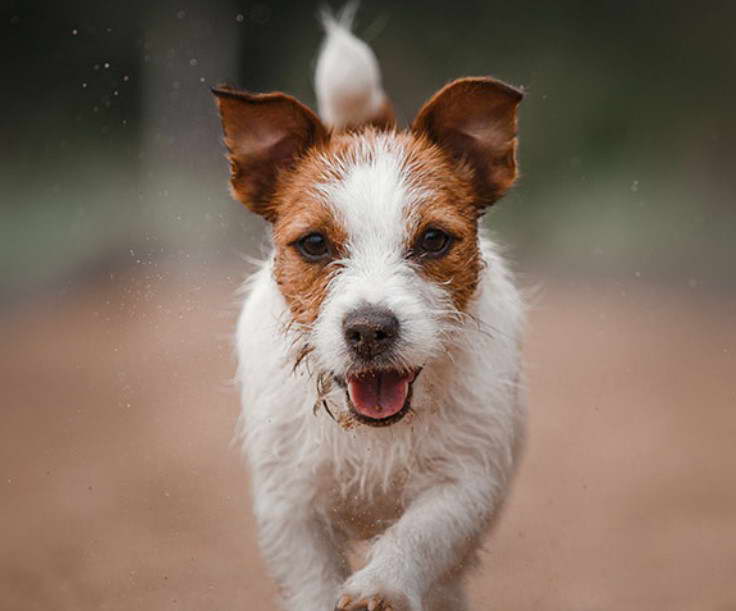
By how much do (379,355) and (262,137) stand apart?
34.5 inches

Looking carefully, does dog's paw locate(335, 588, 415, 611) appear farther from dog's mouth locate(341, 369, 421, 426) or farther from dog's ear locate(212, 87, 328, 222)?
dog's ear locate(212, 87, 328, 222)

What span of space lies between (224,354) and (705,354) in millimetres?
5806

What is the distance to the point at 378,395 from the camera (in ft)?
11.6

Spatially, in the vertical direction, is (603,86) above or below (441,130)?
below

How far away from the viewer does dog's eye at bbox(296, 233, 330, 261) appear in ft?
11.9

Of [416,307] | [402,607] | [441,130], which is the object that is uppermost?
[441,130]

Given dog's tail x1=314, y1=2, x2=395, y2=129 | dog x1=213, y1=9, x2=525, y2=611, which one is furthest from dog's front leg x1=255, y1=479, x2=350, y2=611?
dog's tail x1=314, y1=2, x2=395, y2=129

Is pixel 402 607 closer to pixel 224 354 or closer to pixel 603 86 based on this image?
pixel 224 354

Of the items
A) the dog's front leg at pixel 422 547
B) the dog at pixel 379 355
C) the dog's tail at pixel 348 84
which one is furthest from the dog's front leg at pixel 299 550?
the dog's tail at pixel 348 84

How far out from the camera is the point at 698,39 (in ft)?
48.2

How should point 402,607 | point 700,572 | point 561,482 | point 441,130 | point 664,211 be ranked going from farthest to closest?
Result: point 664,211, point 561,482, point 700,572, point 441,130, point 402,607

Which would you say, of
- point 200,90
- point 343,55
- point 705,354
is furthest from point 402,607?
point 200,90

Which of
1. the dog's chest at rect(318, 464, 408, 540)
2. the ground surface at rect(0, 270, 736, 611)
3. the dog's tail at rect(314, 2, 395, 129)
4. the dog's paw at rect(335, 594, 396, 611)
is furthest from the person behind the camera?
the dog's tail at rect(314, 2, 395, 129)

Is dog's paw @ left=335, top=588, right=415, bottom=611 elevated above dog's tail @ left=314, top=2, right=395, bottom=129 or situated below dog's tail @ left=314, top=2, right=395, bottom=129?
below
